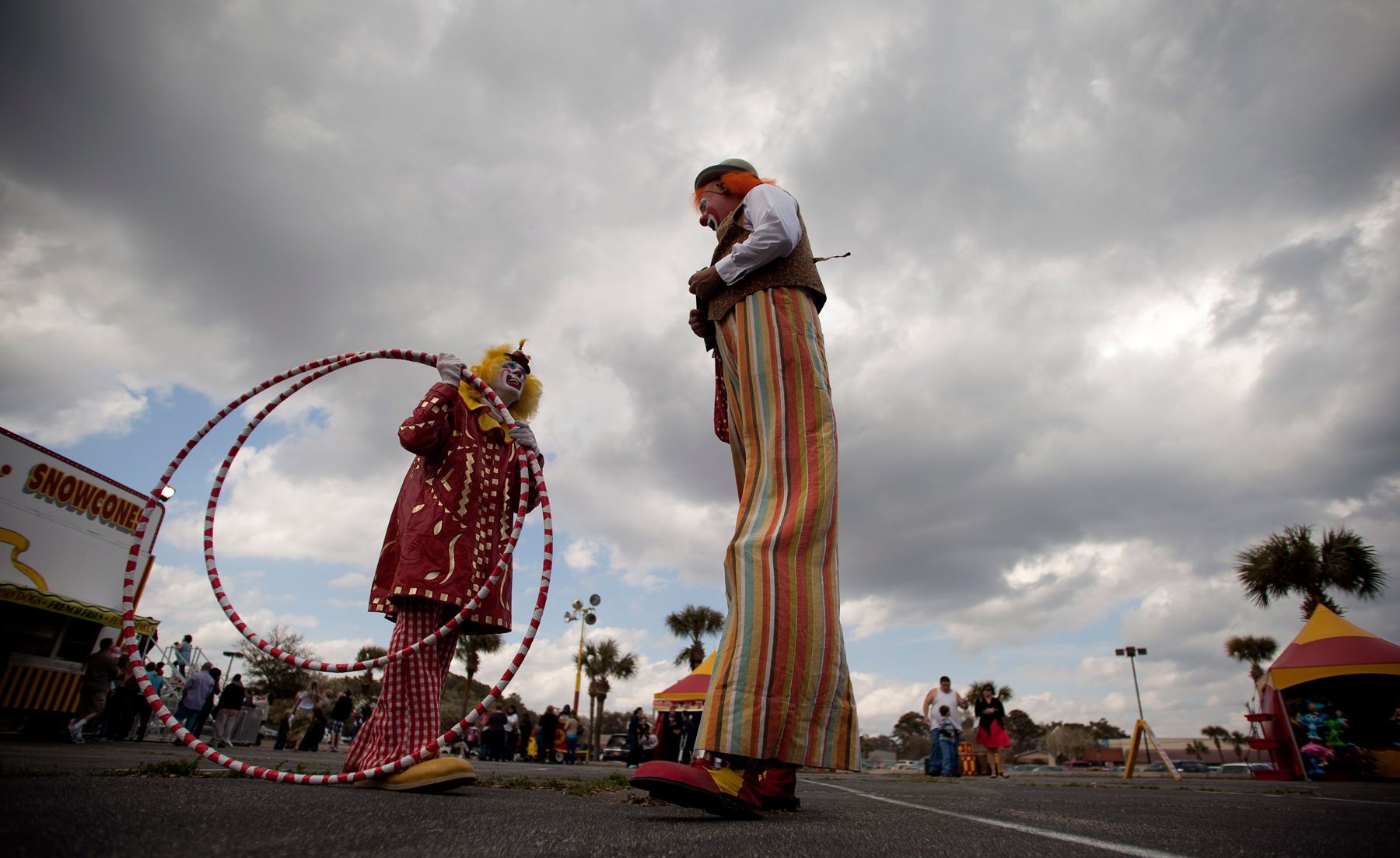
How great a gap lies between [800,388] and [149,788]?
2.19 meters

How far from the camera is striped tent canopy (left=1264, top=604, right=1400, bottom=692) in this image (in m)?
14.1

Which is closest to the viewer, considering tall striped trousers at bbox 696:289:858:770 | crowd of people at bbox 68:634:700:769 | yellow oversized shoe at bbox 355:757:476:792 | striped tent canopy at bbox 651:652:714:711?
tall striped trousers at bbox 696:289:858:770

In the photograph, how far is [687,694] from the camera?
18.1 metres

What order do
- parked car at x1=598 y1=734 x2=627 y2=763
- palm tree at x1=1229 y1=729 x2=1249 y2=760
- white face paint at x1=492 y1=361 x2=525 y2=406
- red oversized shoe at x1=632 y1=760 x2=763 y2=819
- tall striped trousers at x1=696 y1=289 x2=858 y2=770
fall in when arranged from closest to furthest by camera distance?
red oversized shoe at x1=632 y1=760 x2=763 y2=819, tall striped trousers at x1=696 y1=289 x2=858 y2=770, white face paint at x1=492 y1=361 x2=525 y2=406, parked car at x1=598 y1=734 x2=627 y2=763, palm tree at x1=1229 y1=729 x2=1249 y2=760

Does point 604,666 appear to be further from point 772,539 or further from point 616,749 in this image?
point 772,539

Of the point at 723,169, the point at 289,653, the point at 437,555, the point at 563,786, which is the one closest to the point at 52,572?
the point at 289,653

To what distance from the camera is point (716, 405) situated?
307 cm

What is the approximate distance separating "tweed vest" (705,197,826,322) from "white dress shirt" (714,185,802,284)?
0.12ft

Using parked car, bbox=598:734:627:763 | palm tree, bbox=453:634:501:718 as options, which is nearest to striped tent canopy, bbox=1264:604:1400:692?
parked car, bbox=598:734:627:763

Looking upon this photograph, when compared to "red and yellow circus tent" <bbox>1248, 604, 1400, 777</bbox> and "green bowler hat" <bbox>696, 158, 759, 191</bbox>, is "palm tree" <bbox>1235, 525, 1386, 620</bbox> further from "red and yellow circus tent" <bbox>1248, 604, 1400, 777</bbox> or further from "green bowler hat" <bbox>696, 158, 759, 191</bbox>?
"green bowler hat" <bbox>696, 158, 759, 191</bbox>

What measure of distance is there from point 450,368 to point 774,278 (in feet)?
6.61

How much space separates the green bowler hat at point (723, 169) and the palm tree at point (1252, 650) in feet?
156

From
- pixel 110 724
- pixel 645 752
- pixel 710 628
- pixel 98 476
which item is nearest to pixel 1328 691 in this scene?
pixel 645 752

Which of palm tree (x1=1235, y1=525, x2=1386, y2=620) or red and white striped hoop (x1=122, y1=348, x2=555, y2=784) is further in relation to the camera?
palm tree (x1=1235, y1=525, x2=1386, y2=620)
